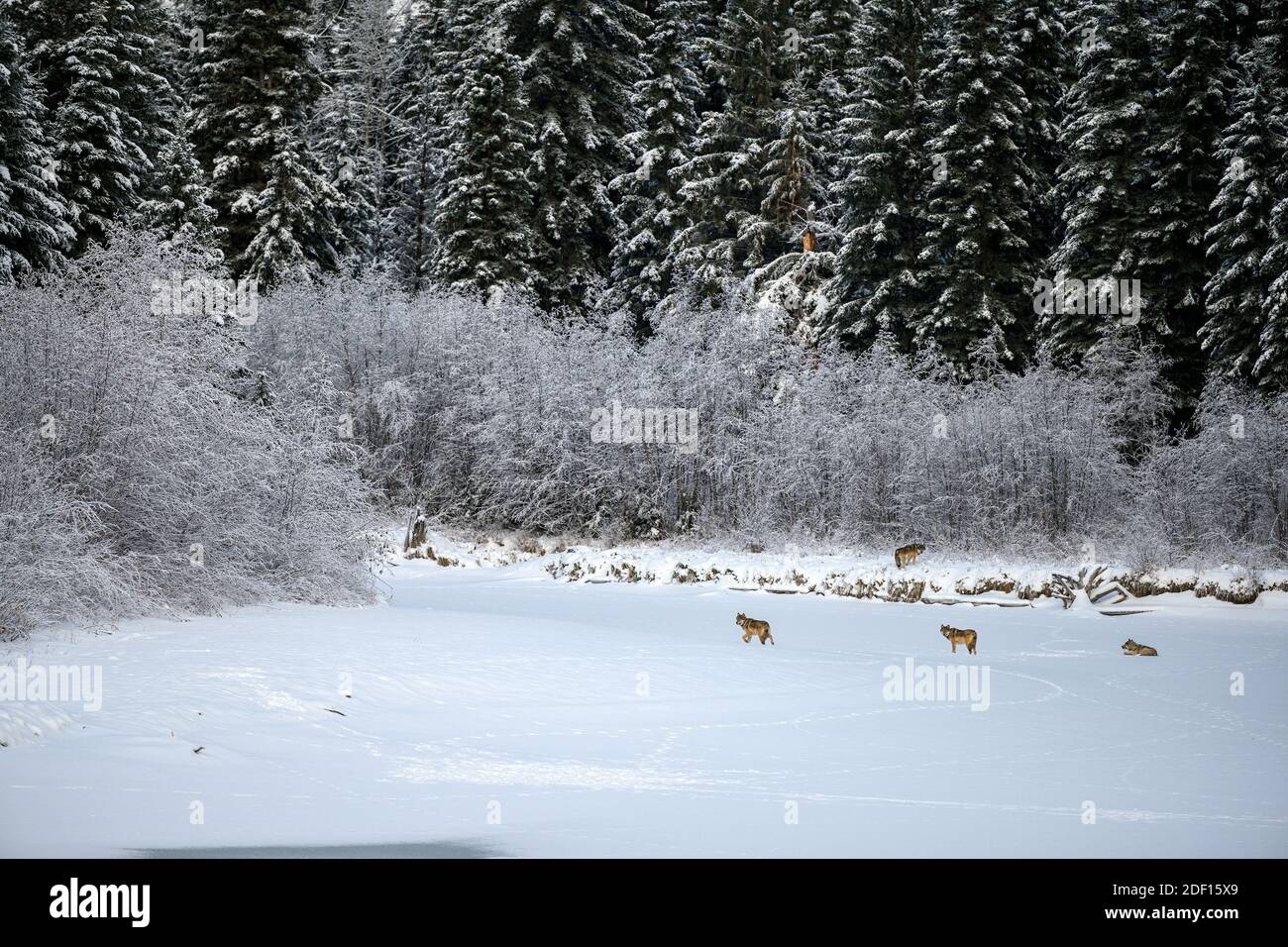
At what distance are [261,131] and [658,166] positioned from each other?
11.2 m

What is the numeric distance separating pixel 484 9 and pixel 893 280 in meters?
17.2

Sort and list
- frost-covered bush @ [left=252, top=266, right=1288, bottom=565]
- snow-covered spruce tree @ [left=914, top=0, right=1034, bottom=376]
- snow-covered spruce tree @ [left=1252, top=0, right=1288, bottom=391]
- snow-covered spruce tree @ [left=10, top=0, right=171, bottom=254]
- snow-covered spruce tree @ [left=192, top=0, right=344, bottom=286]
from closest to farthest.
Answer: frost-covered bush @ [left=252, top=266, right=1288, bottom=565] < snow-covered spruce tree @ [left=1252, top=0, right=1288, bottom=391] < snow-covered spruce tree @ [left=10, top=0, right=171, bottom=254] < snow-covered spruce tree @ [left=914, top=0, right=1034, bottom=376] < snow-covered spruce tree @ [left=192, top=0, right=344, bottom=286]

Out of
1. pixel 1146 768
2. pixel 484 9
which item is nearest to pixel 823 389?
pixel 1146 768

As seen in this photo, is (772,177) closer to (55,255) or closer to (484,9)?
(484,9)

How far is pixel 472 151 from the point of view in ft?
106

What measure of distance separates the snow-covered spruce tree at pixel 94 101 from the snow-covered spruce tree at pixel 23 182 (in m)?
0.61

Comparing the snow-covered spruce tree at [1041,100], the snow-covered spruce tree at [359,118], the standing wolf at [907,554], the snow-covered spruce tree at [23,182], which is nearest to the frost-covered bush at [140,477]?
the standing wolf at [907,554]

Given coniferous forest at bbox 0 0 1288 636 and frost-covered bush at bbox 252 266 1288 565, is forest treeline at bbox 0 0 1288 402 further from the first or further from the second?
frost-covered bush at bbox 252 266 1288 565

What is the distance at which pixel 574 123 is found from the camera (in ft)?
114

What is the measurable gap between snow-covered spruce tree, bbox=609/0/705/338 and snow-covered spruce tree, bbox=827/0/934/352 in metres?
5.48

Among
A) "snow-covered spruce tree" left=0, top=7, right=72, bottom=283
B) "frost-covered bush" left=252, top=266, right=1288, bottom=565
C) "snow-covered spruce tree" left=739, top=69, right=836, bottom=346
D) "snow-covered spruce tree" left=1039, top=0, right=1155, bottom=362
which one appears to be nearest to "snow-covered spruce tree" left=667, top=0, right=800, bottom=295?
"snow-covered spruce tree" left=739, top=69, right=836, bottom=346

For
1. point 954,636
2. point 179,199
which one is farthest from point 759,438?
point 179,199

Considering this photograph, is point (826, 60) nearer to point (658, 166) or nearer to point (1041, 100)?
point (658, 166)

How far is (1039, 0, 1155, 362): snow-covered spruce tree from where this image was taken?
25.6 metres
